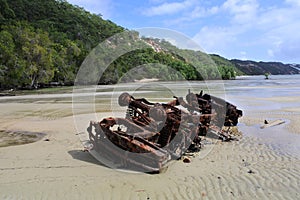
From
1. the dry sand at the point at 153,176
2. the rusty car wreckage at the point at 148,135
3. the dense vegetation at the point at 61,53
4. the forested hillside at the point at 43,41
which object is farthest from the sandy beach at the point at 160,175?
the forested hillside at the point at 43,41

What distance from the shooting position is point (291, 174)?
6391 mm

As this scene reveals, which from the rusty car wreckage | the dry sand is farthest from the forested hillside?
the rusty car wreckage

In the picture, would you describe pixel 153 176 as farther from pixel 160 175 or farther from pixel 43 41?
pixel 43 41

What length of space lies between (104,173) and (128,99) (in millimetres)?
2463

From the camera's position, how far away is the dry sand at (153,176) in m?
5.27

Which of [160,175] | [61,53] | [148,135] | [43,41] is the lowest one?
[160,175]

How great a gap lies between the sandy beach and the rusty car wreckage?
0.33m

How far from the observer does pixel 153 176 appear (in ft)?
20.1

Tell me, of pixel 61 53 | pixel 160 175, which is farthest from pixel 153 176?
pixel 61 53

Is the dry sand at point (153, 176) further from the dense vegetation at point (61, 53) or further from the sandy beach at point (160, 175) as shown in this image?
the dense vegetation at point (61, 53)

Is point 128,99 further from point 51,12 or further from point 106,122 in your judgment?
point 51,12

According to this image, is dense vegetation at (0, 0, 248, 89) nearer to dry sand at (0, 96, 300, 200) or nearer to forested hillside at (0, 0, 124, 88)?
forested hillside at (0, 0, 124, 88)

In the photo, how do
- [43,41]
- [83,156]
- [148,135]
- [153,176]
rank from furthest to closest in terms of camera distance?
[43,41] < [83,156] < [148,135] < [153,176]

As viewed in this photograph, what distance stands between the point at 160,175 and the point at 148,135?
1.23 meters
